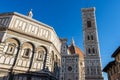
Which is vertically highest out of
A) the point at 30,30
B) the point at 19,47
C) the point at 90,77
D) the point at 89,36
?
the point at 89,36

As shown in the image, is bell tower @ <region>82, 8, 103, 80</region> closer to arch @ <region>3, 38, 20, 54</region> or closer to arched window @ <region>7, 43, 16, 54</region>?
arch @ <region>3, 38, 20, 54</region>

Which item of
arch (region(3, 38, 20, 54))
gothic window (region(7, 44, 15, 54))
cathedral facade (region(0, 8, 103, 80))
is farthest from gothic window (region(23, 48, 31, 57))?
gothic window (region(7, 44, 15, 54))

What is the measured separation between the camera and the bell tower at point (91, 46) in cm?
4549

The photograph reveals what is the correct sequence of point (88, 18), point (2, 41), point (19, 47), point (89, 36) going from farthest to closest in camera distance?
1. point (88, 18)
2. point (89, 36)
3. point (19, 47)
4. point (2, 41)

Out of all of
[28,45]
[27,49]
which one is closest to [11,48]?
[27,49]

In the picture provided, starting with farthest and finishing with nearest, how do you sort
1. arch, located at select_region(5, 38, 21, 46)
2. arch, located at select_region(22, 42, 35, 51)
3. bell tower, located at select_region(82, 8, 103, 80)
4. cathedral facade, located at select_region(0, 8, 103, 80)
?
1. bell tower, located at select_region(82, 8, 103, 80)
2. arch, located at select_region(22, 42, 35, 51)
3. arch, located at select_region(5, 38, 21, 46)
4. cathedral facade, located at select_region(0, 8, 103, 80)

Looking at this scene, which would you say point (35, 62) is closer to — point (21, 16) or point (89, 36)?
point (21, 16)

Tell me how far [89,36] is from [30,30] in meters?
39.9

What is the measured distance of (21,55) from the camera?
16031 millimetres

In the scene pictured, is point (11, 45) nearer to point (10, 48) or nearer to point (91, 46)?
point (10, 48)

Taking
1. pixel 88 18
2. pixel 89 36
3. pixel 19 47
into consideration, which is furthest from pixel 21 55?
pixel 88 18

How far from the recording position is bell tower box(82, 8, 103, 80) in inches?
1791

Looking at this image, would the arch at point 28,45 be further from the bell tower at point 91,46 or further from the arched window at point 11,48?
the bell tower at point 91,46

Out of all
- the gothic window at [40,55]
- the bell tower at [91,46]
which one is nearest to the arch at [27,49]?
the gothic window at [40,55]
